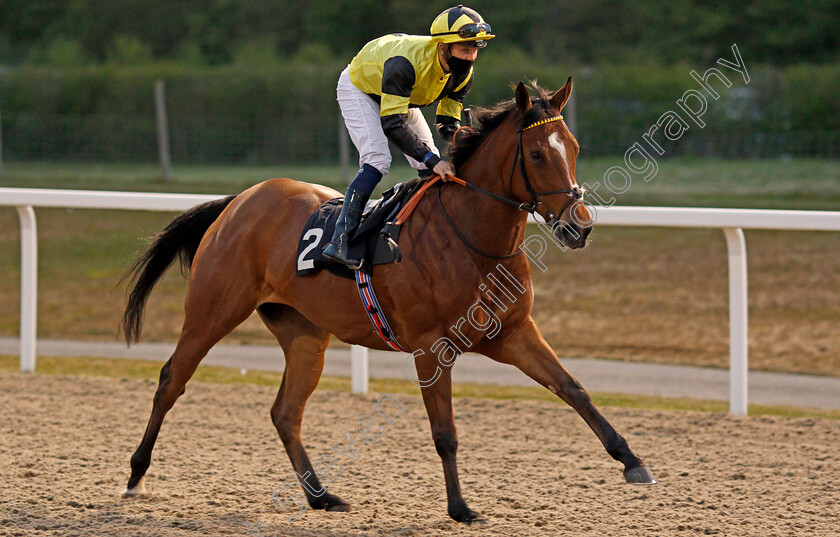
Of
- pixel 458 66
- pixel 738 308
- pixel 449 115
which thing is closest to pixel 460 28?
pixel 458 66

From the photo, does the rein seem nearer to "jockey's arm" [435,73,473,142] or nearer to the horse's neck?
the horse's neck

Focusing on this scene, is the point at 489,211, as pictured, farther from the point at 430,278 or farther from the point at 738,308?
the point at 738,308

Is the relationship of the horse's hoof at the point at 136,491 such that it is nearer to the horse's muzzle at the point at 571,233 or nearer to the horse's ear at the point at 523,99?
the horse's muzzle at the point at 571,233

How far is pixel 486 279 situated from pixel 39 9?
34.9 m

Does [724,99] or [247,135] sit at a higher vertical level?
[724,99]

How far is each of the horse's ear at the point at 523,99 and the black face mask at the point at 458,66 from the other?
0.36 meters

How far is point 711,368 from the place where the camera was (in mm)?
7352

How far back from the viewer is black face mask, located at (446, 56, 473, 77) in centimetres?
416

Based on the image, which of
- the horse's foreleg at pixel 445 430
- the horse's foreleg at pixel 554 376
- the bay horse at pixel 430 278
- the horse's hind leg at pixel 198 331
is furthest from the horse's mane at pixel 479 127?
the horse's hind leg at pixel 198 331

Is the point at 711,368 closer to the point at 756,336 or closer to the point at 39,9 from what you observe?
the point at 756,336

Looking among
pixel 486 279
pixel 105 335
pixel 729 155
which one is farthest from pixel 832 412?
pixel 729 155

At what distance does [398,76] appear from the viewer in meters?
4.10

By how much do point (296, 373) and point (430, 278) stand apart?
1008 mm

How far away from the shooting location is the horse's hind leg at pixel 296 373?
4.72 m
